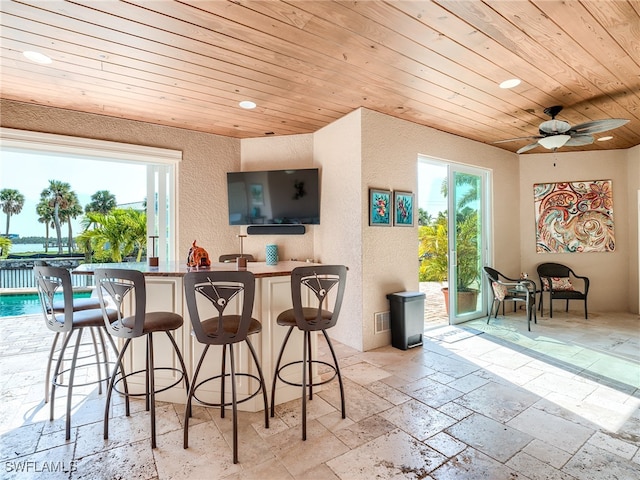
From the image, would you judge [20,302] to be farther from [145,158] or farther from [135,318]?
[135,318]

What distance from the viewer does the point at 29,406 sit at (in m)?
2.42

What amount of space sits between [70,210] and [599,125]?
1334 cm

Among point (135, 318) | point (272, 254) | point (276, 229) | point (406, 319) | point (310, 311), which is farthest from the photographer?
point (276, 229)

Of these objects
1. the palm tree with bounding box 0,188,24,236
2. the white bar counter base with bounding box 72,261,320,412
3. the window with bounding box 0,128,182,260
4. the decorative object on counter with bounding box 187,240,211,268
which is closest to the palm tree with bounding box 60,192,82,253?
the palm tree with bounding box 0,188,24,236

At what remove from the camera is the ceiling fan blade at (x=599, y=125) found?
2.95 metres

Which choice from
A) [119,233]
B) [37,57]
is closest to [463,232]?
[37,57]

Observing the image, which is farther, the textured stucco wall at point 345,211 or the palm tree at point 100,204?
the palm tree at point 100,204

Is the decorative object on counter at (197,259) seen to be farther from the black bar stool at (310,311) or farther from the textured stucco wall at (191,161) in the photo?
the textured stucco wall at (191,161)

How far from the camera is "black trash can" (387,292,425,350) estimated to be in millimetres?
3613

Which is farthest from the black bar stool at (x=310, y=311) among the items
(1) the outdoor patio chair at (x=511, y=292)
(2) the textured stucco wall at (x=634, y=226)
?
(2) the textured stucco wall at (x=634, y=226)

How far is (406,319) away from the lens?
143 inches

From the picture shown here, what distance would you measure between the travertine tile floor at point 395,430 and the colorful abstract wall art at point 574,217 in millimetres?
2693

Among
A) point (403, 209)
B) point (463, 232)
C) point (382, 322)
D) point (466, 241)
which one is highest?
point (403, 209)

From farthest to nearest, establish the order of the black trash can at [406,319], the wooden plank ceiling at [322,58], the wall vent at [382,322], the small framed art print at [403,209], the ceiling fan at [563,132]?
the small framed art print at [403,209], the wall vent at [382,322], the black trash can at [406,319], the ceiling fan at [563,132], the wooden plank ceiling at [322,58]
